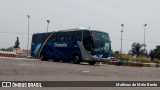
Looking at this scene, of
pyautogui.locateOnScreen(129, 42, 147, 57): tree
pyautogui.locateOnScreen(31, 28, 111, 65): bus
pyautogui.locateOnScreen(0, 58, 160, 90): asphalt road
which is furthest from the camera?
pyautogui.locateOnScreen(129, 42, 147, 57): tree

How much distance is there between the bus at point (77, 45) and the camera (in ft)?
103

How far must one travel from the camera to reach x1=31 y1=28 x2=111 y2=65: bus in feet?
103

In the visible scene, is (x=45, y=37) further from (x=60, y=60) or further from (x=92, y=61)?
(x=92, y=61)

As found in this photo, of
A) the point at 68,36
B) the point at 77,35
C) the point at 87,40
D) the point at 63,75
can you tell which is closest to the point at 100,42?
the point at 87,40

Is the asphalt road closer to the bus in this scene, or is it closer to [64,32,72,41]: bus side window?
the bus

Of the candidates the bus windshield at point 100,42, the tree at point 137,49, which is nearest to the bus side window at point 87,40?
the bus windshield at point 100,42

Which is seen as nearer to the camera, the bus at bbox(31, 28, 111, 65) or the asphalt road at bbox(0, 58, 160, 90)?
the asphalt road at bbox(0, 58, 160, 90)

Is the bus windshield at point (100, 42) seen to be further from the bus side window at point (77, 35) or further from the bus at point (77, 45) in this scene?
the bus side window at point (77, 35)

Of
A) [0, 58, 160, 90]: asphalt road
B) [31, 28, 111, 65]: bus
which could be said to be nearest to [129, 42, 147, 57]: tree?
[31, 28, 111, 65]: bus

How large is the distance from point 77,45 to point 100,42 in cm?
234

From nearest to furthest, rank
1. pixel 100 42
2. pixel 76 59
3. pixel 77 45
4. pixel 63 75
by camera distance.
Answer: pixel 63 75, pixel 100 42, pixel 77 45, pixel 76 59

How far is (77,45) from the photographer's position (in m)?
32.7

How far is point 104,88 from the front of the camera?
39.2ft

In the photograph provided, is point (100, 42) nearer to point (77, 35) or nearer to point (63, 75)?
point (77, 35)
